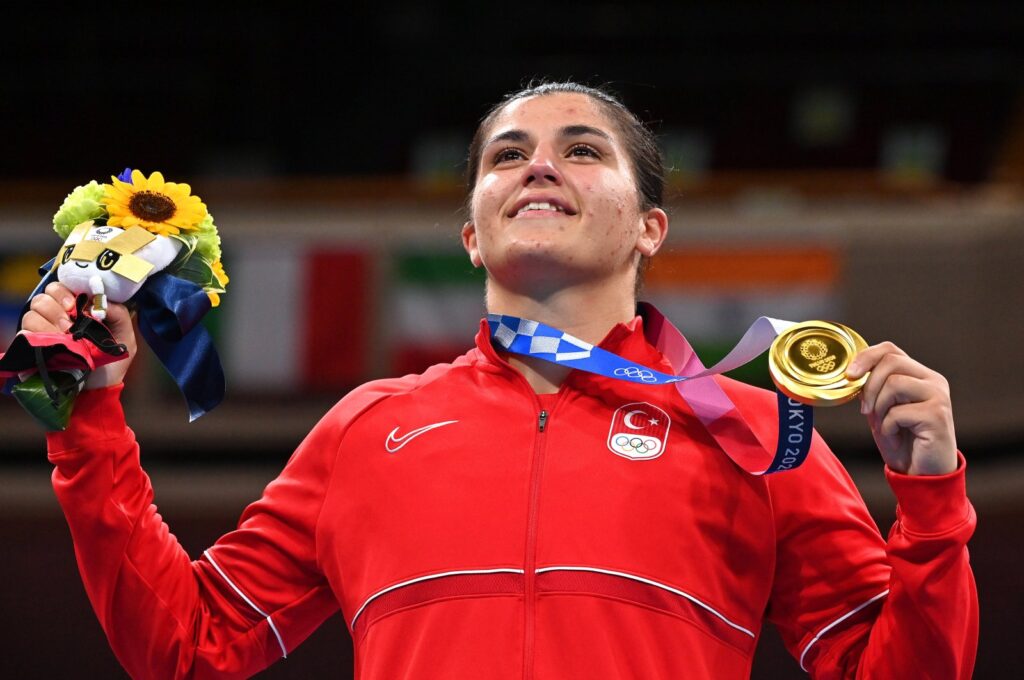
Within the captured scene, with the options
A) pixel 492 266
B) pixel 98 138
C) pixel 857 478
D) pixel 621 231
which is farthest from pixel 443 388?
pixel 98 138

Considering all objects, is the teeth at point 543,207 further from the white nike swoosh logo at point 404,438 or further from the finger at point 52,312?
the finger at point 52,312

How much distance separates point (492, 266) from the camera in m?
2.03

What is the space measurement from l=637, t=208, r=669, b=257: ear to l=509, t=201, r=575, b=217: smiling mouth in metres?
0.21

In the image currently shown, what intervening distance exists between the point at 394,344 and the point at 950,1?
13.5 feet

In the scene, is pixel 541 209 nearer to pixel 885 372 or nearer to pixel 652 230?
pixel 652 230

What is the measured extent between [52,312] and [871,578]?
1147 mm

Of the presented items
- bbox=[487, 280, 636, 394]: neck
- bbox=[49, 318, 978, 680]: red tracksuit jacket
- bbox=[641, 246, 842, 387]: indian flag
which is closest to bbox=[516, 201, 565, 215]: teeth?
bbox=[487, 280, 636, 394]: neck

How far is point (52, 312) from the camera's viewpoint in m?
1.73

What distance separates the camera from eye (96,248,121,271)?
1754 millimetres

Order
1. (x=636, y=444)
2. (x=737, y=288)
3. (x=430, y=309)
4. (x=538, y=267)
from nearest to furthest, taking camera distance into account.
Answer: (x=636, y=444), (x=538, y=267), (x=737, y=288), (x=430, y=309)

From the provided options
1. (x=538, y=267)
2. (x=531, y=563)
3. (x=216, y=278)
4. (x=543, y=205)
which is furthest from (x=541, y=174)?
(x=531, y=563)

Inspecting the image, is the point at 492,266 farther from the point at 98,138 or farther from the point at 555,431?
the point at 98,138

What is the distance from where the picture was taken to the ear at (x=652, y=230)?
85.7 inches

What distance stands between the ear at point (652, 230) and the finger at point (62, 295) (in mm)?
893
